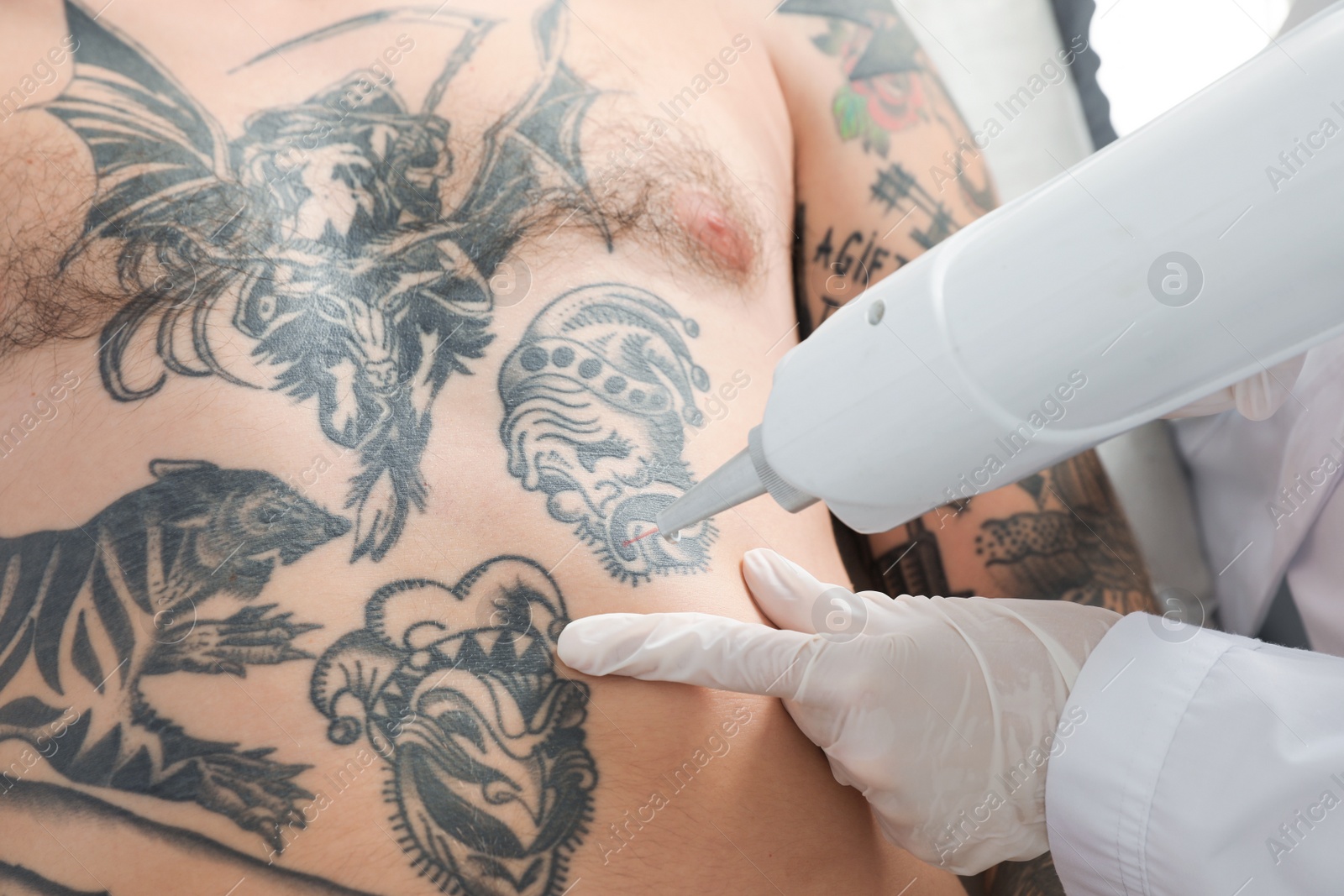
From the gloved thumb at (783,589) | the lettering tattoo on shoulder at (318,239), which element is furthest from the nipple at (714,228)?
the gloved thumb at (783,589)

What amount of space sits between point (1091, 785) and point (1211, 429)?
0.94 m

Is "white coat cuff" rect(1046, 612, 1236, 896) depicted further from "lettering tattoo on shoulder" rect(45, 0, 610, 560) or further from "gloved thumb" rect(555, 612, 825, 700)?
"lettering tattoo on shoulder" rect(45, 0, 610, 560)

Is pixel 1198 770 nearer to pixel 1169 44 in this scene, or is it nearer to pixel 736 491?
pixel 736 491

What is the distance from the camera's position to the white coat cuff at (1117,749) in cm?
90

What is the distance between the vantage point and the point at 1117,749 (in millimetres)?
917

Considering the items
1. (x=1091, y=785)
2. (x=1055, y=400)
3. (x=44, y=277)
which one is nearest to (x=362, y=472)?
(x=44, y=277)

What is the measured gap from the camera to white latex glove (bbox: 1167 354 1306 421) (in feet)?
3.10

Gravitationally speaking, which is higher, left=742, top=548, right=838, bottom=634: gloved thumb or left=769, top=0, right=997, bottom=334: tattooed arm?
left=769, top=0, right=997, bottom=334: tattooed arm

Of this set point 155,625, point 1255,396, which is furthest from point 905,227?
point 155,625

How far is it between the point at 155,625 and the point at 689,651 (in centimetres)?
57

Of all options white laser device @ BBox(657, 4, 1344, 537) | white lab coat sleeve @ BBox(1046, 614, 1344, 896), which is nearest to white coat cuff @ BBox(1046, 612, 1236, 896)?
white lab coat sleeve @ BBox(1046, 614, 1344, 896)

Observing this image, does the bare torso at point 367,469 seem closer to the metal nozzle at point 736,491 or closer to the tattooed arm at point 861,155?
the metal nozzle at point 736,491

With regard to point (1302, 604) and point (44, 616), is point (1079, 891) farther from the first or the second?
point (44, 616)

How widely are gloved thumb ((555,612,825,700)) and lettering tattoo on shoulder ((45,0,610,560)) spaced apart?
259 mm
